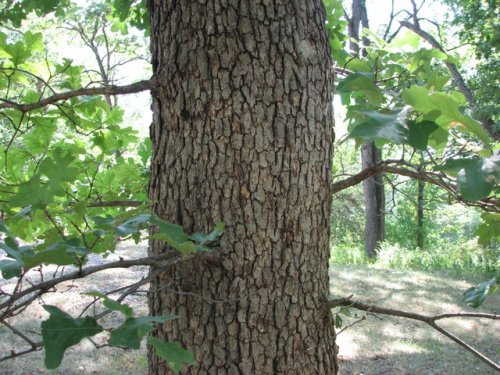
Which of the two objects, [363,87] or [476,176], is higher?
[363,87]

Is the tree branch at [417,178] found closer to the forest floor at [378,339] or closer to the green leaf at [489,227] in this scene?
the green leaf at [489,227]

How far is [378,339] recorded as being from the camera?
5.11 meters

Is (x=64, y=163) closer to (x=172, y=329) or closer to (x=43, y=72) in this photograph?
(x=172, y=329)

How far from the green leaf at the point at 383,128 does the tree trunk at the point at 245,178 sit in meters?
0.54

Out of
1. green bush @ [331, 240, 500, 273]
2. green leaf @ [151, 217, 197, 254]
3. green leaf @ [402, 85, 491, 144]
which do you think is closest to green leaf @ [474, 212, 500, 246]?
green leaf @ [402, 85, 491, 144]

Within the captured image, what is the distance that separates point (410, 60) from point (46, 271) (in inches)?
265

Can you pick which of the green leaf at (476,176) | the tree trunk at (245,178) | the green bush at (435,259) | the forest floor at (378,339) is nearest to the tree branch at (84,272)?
the tree trunk at (245,178)

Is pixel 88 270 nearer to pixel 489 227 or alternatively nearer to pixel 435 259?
pixel 489 227

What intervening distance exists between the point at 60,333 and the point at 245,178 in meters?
0.65

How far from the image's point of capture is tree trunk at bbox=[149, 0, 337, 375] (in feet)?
4.06

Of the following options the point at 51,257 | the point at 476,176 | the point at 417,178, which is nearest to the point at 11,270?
the point at 51,257

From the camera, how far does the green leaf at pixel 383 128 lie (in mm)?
687

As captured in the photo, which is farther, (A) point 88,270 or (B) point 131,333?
(A) point 88,270

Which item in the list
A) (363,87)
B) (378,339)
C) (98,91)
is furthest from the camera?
(378,339)
